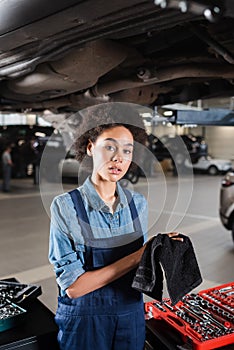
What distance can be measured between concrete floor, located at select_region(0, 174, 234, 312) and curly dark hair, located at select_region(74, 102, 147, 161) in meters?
0.30

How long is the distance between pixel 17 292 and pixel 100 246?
0.92 m

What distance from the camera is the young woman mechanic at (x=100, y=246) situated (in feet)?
4.44

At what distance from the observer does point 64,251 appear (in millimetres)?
1352

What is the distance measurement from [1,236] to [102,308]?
435 centimetres

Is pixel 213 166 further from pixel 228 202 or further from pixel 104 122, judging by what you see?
pixel 104 122

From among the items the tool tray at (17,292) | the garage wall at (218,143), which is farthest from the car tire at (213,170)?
the tool tray at (17,292)

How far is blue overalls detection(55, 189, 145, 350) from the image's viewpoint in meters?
1.38

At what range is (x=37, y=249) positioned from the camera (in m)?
4.83

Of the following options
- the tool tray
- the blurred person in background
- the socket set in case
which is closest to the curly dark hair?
the socket set in case

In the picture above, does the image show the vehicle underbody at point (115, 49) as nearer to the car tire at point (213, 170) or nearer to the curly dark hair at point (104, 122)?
the curly dark hair at point (104, 122)

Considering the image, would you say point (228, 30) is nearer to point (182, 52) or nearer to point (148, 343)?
point (182, 52)

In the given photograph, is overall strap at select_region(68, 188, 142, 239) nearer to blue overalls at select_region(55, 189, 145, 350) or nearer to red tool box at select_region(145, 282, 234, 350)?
blue overalls at select_region(55, 189, 145, 350)

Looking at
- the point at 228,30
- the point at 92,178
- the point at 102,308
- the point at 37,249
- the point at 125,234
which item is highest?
the point at 228,30

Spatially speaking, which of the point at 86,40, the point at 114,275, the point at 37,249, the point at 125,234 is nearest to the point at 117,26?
the point at 86,40
